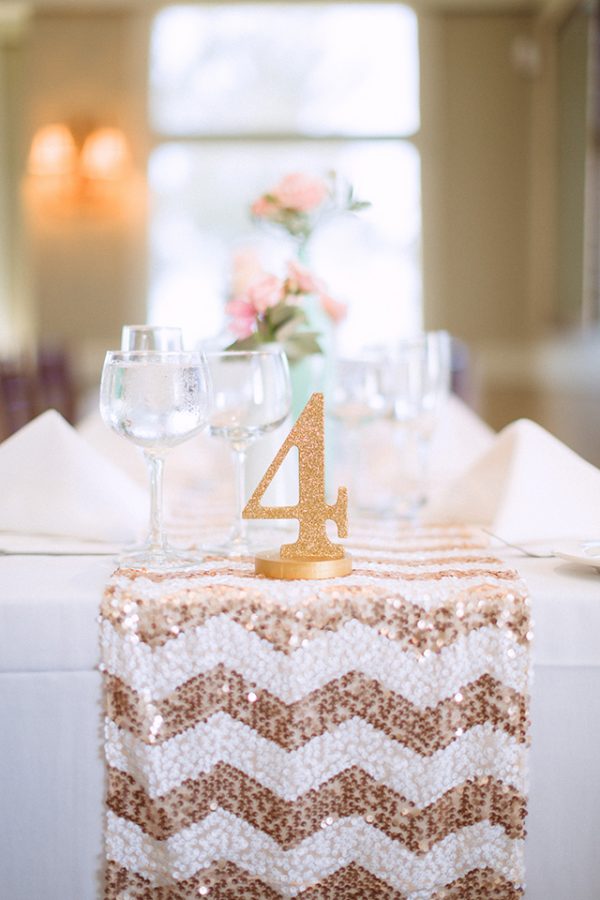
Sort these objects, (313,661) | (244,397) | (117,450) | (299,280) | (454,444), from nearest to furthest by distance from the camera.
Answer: (313,661) < (244,397) < (299,280) < (117,450) < (454,444)

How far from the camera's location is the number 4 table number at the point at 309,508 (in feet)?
2.94

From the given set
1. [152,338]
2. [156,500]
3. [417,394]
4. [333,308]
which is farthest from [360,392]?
[156,500]

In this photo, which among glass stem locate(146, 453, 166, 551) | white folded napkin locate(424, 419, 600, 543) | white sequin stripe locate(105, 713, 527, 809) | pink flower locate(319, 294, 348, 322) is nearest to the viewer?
white sequin stripe locate(105, 713, 527, 809)

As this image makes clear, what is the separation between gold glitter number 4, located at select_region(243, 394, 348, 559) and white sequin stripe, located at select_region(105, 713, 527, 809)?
15 centimetres

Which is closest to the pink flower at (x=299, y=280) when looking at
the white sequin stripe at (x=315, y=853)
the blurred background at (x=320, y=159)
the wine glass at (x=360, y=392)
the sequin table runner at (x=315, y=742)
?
the wine glass at (x=360, y=392)

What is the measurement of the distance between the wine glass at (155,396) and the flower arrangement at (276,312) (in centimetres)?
41

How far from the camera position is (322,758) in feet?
2.72

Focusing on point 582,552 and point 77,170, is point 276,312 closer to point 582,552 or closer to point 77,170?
point 582,552

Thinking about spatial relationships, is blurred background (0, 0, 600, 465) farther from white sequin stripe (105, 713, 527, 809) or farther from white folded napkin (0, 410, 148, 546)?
white sequin stripe (105, 713, 527, 809)

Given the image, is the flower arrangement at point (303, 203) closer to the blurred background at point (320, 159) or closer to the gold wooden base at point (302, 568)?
the gold wooden base at point (302, 568)

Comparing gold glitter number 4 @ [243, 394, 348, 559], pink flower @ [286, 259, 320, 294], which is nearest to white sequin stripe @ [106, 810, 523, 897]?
gold glitter number 4 @ [243, 394, 348, 559]

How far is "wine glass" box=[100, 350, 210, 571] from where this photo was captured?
89 centimetres

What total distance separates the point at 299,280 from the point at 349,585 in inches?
25.3

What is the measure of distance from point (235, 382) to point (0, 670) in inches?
14.1
